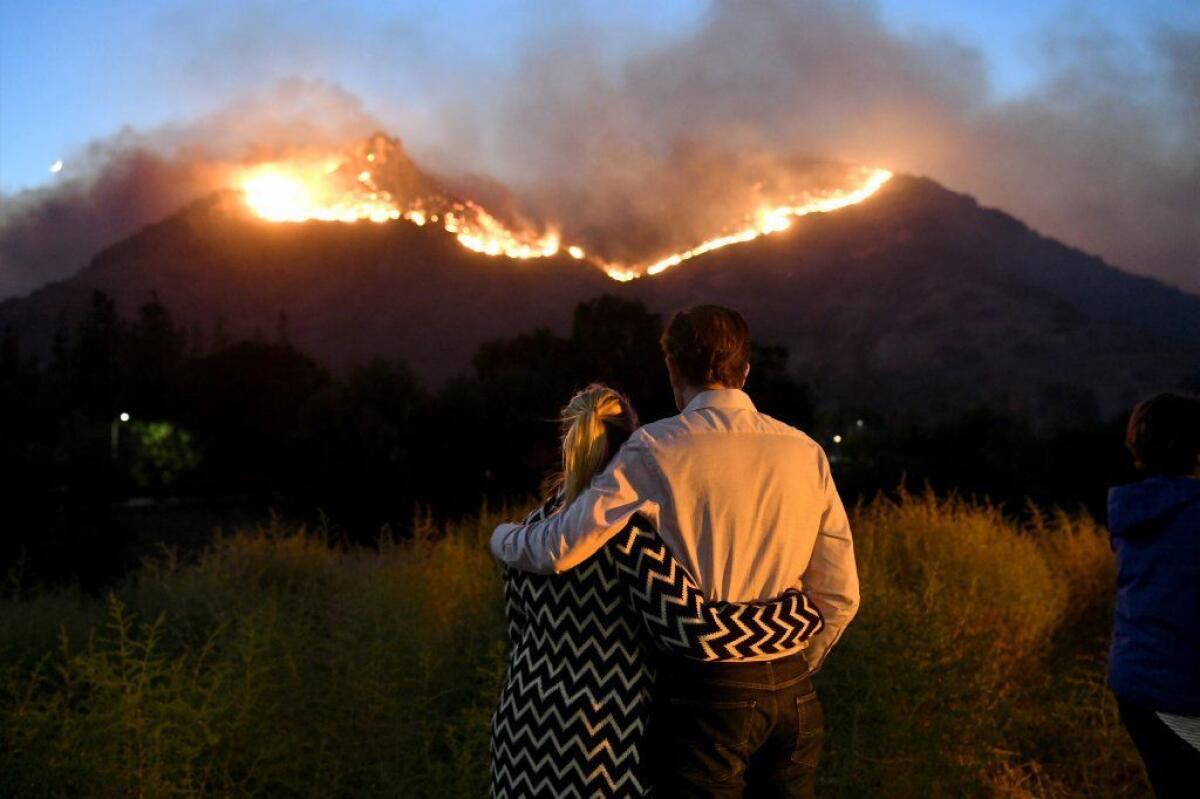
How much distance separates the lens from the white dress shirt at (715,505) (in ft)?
8.14

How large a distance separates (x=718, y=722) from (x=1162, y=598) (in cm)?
168

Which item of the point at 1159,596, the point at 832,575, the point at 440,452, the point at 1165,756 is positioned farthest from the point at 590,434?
the point at 440,452

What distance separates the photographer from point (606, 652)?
2525 millimetres

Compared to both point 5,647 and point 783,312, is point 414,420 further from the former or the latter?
point 783,312

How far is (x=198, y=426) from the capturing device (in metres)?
60.1

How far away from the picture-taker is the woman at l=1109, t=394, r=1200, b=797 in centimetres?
324

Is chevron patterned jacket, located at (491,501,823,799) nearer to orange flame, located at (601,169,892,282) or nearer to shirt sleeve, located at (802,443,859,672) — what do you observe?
shirt sleeve, located at (802,443,859,672)

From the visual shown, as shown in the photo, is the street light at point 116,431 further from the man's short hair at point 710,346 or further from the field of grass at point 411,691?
the man's short hair at point 710,346

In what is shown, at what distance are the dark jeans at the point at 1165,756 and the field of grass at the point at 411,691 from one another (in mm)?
1587

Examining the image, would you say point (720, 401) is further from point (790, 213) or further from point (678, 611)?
point (790, 213)

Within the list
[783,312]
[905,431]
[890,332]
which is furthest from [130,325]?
[905,431]

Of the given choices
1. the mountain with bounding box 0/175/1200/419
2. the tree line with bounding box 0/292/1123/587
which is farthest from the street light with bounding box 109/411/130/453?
the mountain with bounding box 0/175/1200/419

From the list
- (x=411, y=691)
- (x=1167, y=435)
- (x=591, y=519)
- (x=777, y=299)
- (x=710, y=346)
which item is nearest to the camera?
(x=591, y=519)

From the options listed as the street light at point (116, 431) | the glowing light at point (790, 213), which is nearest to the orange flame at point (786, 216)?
the glowing light at point (790, 213)
